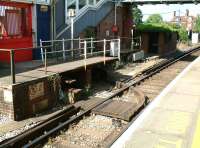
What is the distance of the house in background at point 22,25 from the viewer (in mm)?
13342

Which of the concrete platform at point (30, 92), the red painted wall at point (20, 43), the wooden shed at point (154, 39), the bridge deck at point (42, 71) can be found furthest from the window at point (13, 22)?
the wooden shed at point (154, 39)

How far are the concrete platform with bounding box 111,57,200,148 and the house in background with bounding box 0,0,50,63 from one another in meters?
6.91

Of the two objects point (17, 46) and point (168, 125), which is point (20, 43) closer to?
point (17, 46)

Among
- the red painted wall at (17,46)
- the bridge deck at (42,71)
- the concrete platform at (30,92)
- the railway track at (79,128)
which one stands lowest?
the railway track at (79,128)

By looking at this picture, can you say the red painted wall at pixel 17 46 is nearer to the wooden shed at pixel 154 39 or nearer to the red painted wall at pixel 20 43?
the red painted wall at pixel 20 43

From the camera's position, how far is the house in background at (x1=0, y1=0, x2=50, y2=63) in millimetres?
13342

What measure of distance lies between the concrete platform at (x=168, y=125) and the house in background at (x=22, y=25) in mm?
6909

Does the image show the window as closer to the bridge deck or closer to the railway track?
the bridge deck

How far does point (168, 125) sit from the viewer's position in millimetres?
7492

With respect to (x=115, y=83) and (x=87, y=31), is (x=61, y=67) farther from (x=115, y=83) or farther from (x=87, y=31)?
(x=87, y=31)

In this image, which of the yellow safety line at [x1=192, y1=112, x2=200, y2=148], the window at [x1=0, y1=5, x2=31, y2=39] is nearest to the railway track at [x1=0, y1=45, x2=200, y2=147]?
the yellow safety line at [x1=192, y1=112, x2=200, y2=148]

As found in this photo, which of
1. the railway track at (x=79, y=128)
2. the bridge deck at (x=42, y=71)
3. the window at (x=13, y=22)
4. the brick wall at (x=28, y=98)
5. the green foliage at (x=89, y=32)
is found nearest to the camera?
the railway track at (x=79, y=128)

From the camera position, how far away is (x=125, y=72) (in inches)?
701

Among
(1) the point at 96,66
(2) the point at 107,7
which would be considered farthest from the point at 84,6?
(1) the point at 96,66
